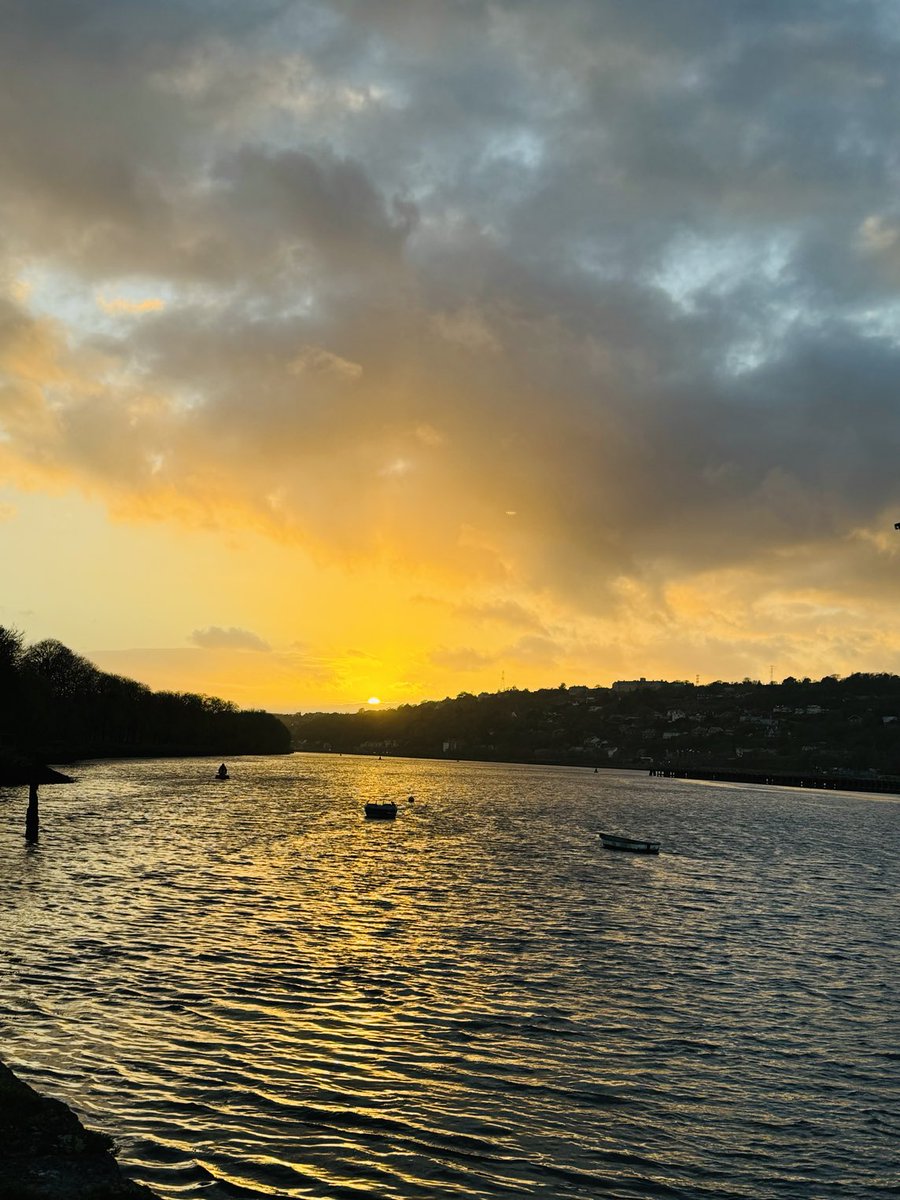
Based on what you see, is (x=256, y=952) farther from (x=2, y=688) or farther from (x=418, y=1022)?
(x=2, y=688)

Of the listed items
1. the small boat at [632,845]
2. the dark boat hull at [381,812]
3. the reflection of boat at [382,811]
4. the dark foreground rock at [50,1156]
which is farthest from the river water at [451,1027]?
the reflection of boat at [382,811]

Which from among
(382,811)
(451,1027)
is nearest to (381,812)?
(382,811)

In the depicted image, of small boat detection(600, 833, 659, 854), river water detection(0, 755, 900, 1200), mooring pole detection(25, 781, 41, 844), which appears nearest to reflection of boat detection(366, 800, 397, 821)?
Result: small boat detection(600, 833, 659, 854)

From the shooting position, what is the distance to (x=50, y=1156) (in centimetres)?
1516

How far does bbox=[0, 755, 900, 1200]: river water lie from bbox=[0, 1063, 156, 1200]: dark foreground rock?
1.74 metres

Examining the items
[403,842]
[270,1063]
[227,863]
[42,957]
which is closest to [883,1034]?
[270,1063]

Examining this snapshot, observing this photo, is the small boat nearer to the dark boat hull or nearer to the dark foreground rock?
the dark boat hull

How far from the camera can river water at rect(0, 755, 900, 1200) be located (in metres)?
18.9

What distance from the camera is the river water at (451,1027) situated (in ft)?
62.0

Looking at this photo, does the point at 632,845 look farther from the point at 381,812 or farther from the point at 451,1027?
the point at 451,1027

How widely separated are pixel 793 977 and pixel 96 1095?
2714 cm

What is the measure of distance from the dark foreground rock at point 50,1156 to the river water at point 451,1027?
1740 mm

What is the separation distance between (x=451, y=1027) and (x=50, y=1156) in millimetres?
14640

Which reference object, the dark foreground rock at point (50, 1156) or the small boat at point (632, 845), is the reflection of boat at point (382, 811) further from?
the dark foreground rock at point (50, 1156)
